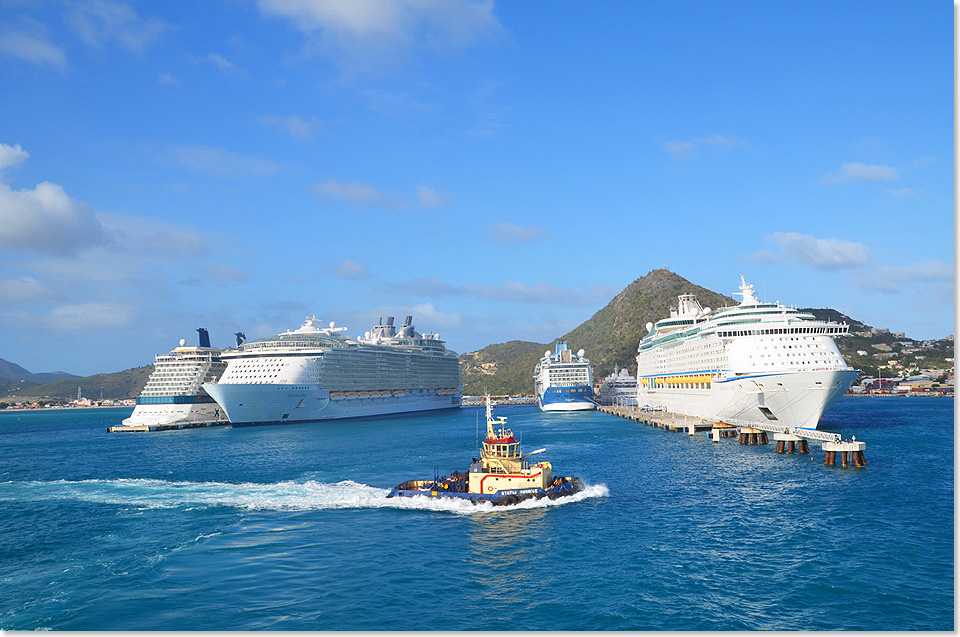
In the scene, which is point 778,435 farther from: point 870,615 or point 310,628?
point 310,628

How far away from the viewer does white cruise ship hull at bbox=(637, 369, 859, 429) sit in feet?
189

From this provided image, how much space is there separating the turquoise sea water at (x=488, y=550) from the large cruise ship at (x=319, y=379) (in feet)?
175

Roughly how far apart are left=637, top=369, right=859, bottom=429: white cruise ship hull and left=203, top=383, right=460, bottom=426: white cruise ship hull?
231ft

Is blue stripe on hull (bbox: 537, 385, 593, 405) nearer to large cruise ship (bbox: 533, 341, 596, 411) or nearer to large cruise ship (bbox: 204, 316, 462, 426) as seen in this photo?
large cruise ship (bbox: 533, 341, 596, 411)

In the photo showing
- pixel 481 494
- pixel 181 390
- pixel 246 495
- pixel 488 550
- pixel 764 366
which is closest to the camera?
pixel 488 550

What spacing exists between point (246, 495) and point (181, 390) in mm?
92746

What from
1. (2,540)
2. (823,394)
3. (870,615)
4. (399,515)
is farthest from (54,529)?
(823,394)

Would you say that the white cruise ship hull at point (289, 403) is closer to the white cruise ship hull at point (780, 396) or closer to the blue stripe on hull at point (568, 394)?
the blue stripe on hull at point (568, 394)

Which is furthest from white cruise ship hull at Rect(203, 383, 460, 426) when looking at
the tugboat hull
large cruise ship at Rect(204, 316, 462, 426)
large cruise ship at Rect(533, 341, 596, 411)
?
the tugboat hull

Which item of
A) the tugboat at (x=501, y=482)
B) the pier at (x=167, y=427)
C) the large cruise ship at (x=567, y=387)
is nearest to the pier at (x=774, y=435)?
the tugboat at (x=501, y=482)

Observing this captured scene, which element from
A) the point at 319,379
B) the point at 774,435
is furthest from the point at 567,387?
the point at 774,435

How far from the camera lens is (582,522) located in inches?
1307

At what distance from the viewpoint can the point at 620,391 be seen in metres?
152

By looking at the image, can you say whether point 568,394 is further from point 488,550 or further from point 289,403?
point 488,550
